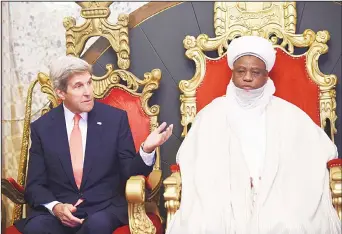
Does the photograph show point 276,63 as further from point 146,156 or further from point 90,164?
point 90,164

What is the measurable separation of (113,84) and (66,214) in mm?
1067

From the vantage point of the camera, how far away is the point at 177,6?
4.25 metres

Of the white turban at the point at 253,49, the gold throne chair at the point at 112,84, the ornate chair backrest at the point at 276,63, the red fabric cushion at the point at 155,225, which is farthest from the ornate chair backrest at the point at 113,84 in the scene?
the white turban at the point at 253,49

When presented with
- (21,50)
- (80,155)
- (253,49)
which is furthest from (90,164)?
(21,50)

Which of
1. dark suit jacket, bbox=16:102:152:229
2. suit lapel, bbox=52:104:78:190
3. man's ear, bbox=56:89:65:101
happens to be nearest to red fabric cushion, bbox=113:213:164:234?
dark suit jacket, bbox=16:102:152:229

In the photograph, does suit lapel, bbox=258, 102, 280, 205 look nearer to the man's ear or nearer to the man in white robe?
the man in white robe

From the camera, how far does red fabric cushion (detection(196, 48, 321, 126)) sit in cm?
390

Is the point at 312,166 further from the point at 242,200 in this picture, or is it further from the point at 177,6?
the point at 177,6

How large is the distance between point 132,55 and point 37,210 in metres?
1.33

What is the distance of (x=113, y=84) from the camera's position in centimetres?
405

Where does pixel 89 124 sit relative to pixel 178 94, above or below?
below

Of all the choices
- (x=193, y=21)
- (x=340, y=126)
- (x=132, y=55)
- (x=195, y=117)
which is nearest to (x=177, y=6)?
(x=193, y=21)

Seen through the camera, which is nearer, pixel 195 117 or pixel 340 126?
pixel 195 117

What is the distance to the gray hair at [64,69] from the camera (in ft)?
11.9
